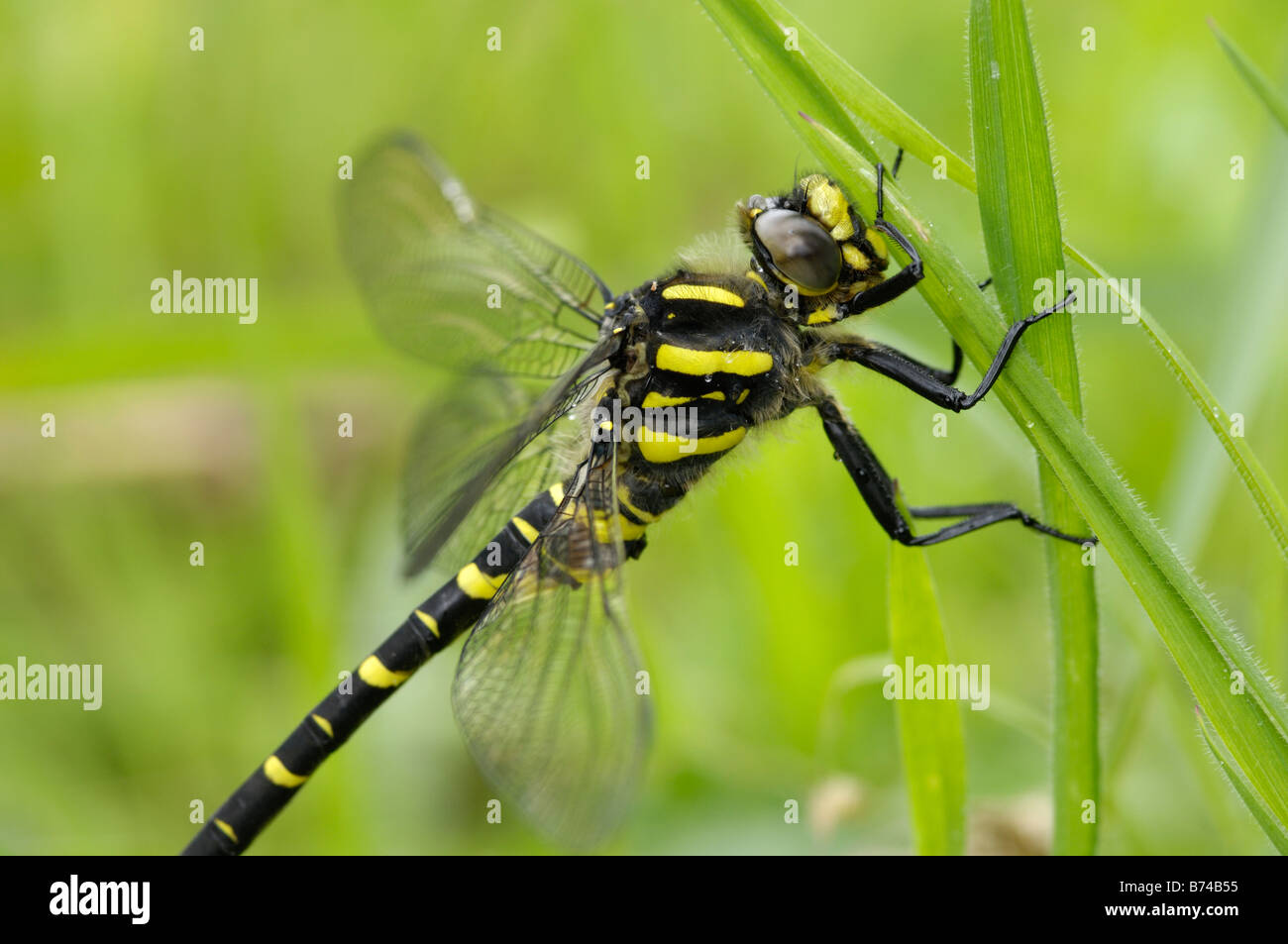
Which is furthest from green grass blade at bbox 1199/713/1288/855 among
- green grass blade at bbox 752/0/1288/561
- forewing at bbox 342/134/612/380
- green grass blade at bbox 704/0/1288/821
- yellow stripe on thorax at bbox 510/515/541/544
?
forewing at bbox 342/134/612/380

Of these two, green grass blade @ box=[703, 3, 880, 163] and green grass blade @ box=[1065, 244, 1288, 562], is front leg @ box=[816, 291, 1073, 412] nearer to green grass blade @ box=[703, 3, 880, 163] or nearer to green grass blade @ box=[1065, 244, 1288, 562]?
green grass blade @ box=[1065, 244, 1288, 562]

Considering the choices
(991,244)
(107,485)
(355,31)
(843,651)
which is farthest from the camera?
(355,31)

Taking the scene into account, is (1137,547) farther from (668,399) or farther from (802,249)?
(668,399)

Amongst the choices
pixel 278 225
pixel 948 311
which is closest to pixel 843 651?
pixel 948 311

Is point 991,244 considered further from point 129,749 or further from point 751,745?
point 129,749

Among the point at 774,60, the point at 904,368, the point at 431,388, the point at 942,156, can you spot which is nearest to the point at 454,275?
the point at 904,368

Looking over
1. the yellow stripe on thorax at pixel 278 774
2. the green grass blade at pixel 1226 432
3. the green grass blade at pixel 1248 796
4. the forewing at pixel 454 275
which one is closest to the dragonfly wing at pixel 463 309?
the forewing at pixel 454 275
